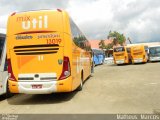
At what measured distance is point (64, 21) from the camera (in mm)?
11250

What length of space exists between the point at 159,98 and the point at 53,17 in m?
4.81

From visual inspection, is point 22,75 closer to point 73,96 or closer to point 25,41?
point 25,41

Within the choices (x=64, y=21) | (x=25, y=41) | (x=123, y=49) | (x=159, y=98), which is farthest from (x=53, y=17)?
(x=123, y=49)

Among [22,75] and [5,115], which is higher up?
[22,75]

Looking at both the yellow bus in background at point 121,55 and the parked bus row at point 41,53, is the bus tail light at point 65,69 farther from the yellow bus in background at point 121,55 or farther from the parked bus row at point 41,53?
the yellow bus in background at point 121,55

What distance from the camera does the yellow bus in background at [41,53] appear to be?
1111 centimetres

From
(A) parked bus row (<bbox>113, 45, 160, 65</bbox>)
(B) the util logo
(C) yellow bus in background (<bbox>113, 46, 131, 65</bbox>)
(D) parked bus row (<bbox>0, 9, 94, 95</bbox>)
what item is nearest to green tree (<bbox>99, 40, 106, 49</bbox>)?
(A) parked bus row (<bbox>113, 45, 160, 65</bbox>)

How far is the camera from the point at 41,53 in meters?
11.2

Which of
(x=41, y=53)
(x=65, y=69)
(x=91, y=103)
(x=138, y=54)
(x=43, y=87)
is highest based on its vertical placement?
(x=41, y=53)

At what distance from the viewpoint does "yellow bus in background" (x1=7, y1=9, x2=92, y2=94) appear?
11.1 metres

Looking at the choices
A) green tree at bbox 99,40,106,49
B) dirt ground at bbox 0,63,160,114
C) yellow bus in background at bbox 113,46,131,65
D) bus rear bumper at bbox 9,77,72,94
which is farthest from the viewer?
green tree at bbox 99,40,106,49

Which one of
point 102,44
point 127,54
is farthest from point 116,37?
point 127,54

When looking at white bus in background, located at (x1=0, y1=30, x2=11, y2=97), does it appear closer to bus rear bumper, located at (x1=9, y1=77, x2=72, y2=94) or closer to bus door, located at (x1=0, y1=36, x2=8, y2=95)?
bus door, located at (x1=0, y1=36, x2=8, y2=95)

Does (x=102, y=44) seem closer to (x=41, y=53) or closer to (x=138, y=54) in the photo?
(x=138, y=54)
